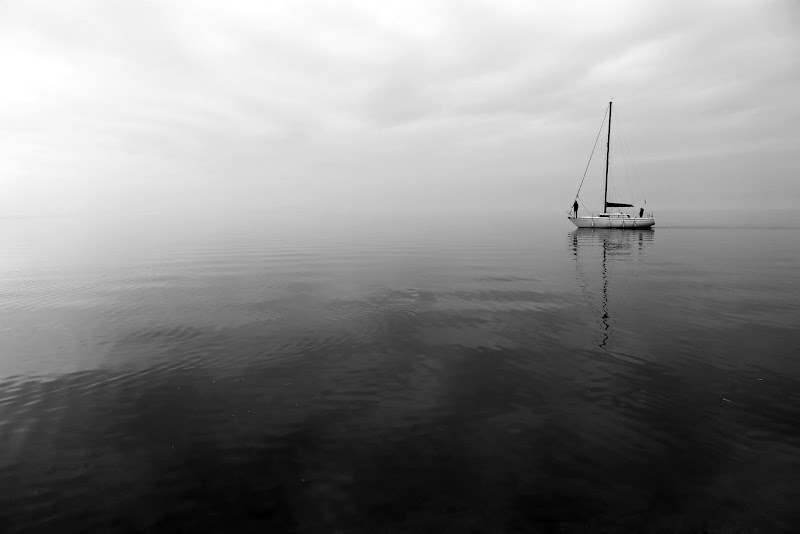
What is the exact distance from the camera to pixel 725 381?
48.5ft

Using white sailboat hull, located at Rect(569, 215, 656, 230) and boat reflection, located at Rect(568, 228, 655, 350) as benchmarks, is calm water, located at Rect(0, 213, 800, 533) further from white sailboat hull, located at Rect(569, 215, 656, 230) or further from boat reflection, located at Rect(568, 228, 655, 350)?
white sailboat hull, located at Rect(569, 215, 656, 230)

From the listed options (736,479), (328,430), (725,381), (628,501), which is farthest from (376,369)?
(725,381)

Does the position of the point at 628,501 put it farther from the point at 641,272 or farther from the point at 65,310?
the point at 641,272

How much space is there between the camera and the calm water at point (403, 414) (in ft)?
28.9

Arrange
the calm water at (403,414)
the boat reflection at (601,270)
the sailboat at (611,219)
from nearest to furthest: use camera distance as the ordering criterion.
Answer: the calm water at (403,414), the boat reflection at (601,270), the sailboat at (611,219)

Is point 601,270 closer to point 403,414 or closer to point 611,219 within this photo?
point 403,414

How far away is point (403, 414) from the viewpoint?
12.9 m

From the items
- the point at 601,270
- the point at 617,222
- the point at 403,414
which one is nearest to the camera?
the point at 403,414

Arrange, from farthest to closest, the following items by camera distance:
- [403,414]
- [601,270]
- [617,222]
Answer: [617,222]
[601,270]
[403,414]

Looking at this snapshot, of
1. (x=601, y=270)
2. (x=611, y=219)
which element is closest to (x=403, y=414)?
(x=601, y=270)

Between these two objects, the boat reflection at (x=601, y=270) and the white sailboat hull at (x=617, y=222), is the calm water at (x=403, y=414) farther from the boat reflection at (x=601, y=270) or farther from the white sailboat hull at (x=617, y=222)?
the white sailboat hull at (x=617, y=222)

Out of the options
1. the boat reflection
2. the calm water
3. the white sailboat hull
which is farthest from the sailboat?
the calm water

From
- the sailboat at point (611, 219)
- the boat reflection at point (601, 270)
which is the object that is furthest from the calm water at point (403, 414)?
the sailboat at point (611, 219)

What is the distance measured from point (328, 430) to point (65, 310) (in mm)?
25995
